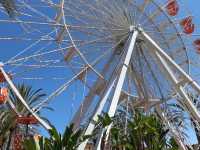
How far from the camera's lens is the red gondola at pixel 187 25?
82.4ft

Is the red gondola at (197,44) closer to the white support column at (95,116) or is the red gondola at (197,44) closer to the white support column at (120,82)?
the white support column at (120,82)

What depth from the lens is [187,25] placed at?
2512cm

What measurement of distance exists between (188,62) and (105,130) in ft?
29.8

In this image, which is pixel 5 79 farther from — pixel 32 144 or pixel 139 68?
pixel 139 68

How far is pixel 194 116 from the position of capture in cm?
2302

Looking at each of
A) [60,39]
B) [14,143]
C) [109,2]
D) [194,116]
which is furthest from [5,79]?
[14,143]

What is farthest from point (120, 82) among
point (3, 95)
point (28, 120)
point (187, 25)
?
point (187, 25)

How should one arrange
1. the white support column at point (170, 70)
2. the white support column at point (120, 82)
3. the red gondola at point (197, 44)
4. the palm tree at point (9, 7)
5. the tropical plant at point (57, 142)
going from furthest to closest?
the red gondola at point (197, 44)
the white support column at point (170, 70)
the palm tree at point (9, 7)
the white support column at point (120, 82)
the tropical plant at point (57, 142)

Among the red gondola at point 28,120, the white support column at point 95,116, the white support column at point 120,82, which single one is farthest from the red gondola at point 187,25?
the red gondola at point 28,120

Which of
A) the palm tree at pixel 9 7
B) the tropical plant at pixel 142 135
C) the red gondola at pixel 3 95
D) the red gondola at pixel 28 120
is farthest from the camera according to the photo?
the palm tree at pixel 9 7

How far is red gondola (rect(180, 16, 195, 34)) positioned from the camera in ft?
82.4

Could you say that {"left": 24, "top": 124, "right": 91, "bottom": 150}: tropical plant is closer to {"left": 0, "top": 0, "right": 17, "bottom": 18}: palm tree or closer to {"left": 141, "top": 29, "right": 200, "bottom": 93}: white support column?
{"left": 0, "top": 0, "right": 17, "bottom": 18}: palm tree

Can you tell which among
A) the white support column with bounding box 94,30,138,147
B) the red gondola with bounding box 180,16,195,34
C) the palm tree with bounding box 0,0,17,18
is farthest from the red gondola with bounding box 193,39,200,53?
the palm tree with bounding box 0,0,17,18

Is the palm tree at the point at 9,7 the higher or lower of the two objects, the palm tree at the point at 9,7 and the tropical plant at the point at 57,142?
the higher
